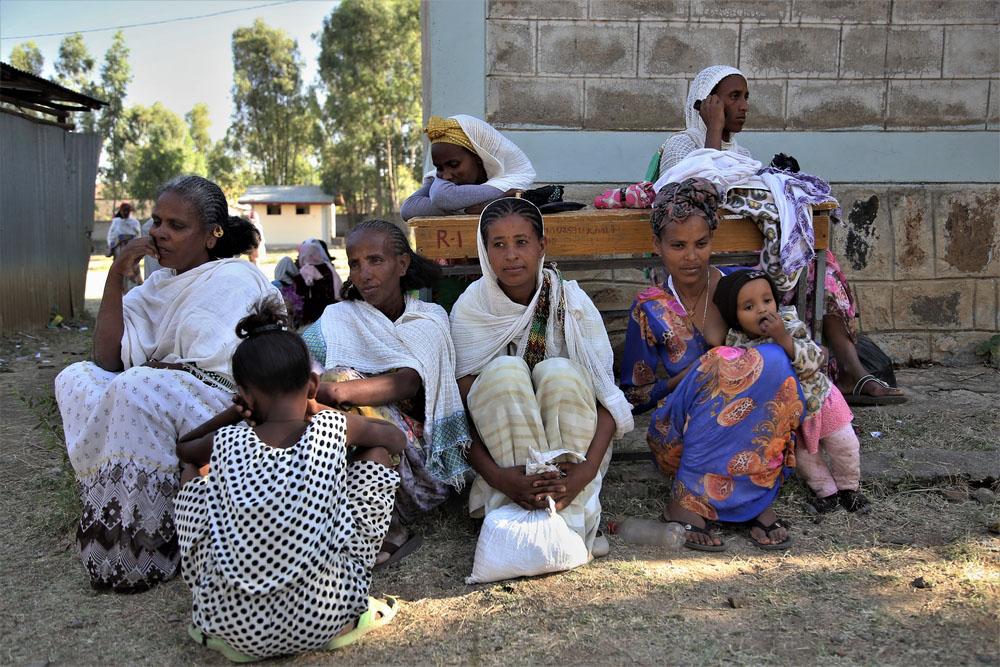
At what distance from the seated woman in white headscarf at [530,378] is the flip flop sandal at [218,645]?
1.00 metres

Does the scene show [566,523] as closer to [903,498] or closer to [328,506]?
[328,506]

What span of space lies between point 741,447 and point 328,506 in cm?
157

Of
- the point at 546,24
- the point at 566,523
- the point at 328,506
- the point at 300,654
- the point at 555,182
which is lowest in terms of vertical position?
the point at 300,654

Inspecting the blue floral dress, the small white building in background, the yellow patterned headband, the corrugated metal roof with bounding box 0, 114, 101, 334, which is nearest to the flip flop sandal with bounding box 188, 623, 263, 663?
the blue floral dress

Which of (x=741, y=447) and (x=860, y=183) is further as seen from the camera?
(x=860, y=183)

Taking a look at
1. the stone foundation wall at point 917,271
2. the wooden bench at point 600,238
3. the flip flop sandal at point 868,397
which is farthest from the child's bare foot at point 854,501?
the stone foundation wall at point 917,271

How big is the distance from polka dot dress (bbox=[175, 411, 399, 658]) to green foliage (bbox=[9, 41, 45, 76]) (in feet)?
189

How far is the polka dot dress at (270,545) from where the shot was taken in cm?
223

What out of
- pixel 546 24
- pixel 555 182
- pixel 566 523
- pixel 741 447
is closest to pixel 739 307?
pixel 741 447

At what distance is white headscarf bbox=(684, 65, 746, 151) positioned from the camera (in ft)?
14.3

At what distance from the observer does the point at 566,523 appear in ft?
9.50

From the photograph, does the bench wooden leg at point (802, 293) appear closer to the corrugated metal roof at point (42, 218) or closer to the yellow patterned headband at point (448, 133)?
the yellow patterned headband at point (448, 133)

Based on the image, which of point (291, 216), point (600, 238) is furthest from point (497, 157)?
point (291, 216)

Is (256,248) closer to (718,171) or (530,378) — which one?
(530,378)
